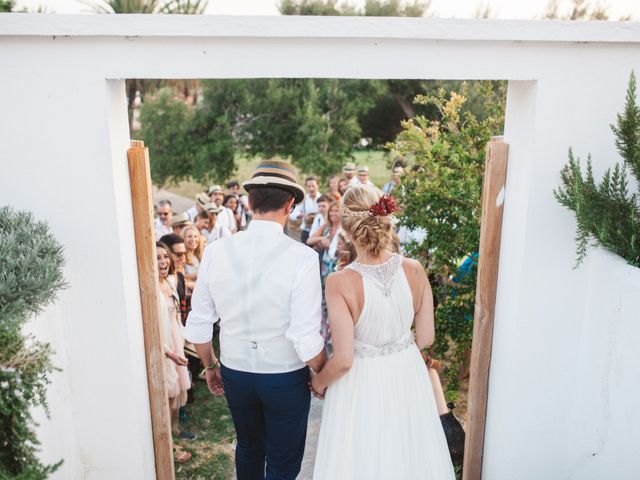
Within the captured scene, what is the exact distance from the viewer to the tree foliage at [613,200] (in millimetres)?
2654

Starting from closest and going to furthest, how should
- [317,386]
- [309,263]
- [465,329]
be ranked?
1. [309,263]
2. [317,386]
3. [465,329]

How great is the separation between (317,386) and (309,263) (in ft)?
2.27

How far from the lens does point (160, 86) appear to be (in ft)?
59.8

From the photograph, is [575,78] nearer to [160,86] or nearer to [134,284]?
[134,284]

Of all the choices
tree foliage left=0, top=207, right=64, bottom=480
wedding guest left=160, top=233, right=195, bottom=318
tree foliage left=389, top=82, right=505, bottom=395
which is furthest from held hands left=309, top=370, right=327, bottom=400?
wedding guest left=160, top=233, right=195, bottom=318

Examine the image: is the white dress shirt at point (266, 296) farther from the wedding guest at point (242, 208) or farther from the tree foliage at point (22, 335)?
the wedding guest at point (242, 208)

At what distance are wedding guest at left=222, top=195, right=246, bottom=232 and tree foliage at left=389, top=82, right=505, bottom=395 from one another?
13.8ft

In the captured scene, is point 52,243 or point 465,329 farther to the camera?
point 465,329

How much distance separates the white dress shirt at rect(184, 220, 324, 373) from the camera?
8.79 ft

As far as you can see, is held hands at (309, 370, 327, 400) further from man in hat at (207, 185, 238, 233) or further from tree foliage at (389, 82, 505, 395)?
man in hat at (207, 185, 238, 233)

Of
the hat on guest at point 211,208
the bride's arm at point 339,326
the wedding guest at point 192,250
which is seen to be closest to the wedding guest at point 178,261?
the wedding guest at point 192,250

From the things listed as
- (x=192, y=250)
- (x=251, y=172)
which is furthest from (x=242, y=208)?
(x=251, y=172)

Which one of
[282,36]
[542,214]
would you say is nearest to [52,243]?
[282,36]

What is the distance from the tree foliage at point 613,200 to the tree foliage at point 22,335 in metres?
2.42
